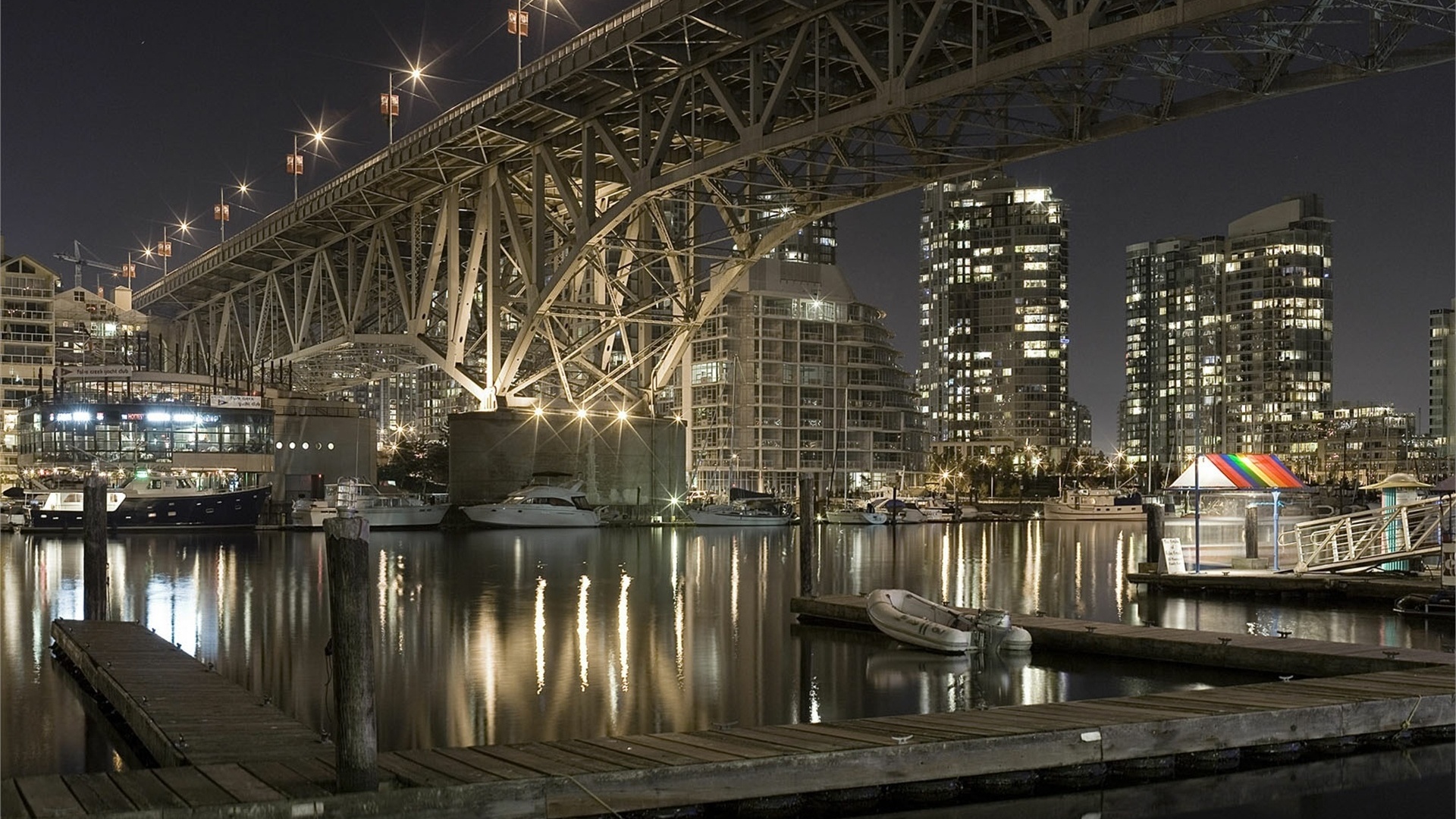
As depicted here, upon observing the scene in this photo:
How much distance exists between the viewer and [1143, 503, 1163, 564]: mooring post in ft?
117

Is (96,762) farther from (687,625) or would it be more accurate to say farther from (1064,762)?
(687,625)

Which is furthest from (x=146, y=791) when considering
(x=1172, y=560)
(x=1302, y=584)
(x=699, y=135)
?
(x=699, y=135)

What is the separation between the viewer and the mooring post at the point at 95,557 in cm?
2450

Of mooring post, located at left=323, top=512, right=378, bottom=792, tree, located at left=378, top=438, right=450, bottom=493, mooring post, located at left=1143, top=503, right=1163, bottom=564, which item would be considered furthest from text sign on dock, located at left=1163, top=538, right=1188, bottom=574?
tree, located at left=378, top=438, right=450, bottom=493

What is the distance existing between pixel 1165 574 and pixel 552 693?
1968 centimetres

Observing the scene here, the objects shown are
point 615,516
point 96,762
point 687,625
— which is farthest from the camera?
point 615,516

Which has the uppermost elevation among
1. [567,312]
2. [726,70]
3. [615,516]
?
[726,70]

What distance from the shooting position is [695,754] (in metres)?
12.6

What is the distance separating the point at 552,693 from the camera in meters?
19.8

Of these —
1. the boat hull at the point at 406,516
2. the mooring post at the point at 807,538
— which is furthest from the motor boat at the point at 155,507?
the mooring post at the point at 807,538

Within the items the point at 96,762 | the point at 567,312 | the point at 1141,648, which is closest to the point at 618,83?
the point at 567,312

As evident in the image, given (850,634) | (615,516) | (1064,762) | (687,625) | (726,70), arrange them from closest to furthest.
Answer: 1. (1064,762)
2. (850,634)
3. (687,625)
4. (726,70)
5. (615,516)

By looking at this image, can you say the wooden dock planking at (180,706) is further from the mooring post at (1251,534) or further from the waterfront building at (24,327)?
the waterfront building at (24,327)

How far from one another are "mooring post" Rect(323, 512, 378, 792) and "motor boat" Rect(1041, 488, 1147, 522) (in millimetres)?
95903
